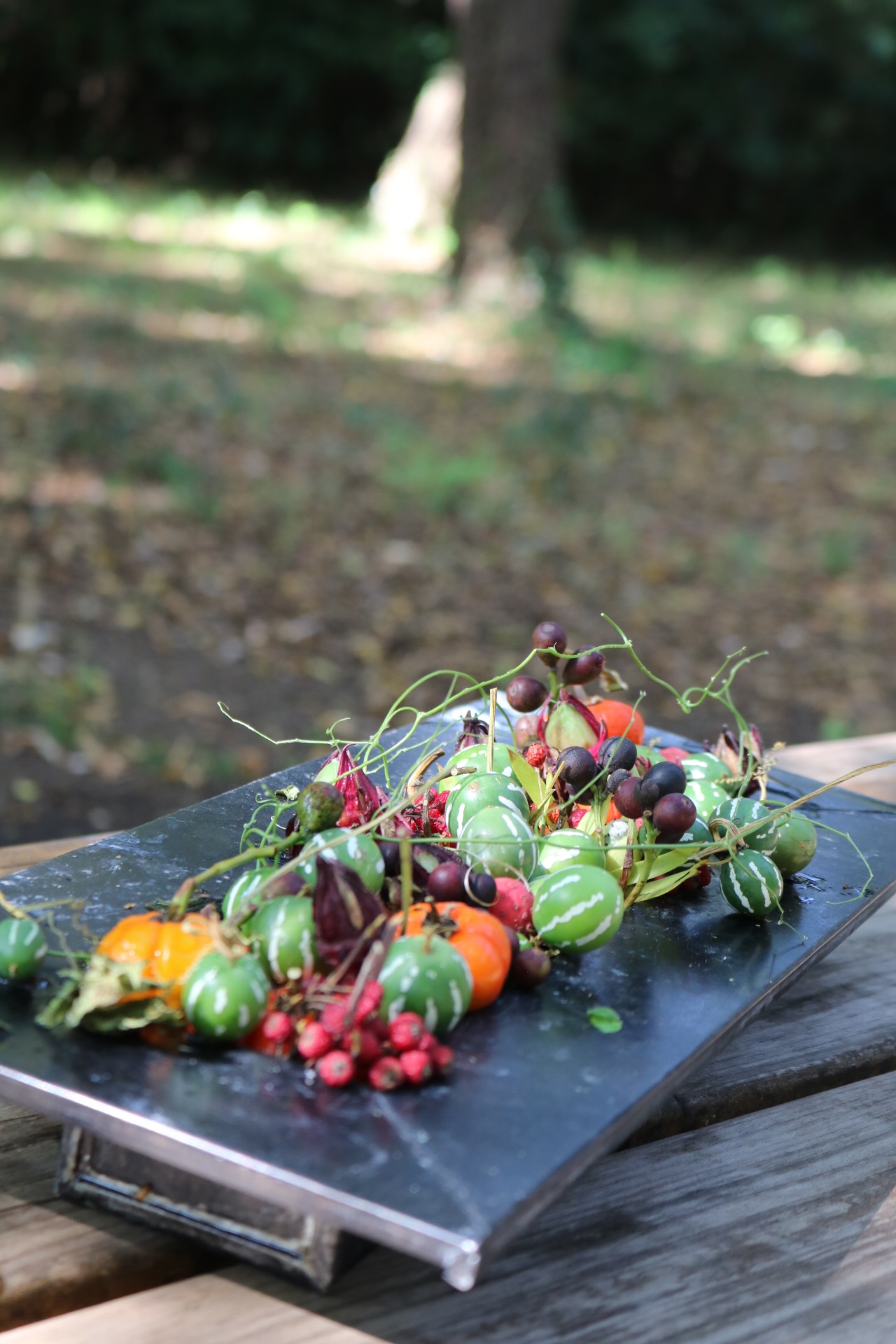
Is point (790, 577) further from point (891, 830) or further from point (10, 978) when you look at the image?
point (10, 978)

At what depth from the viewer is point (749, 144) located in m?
15.9

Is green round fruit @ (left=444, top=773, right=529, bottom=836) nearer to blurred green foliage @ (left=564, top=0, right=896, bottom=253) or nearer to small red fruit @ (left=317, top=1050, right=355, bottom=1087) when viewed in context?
small red fruit @ (left=317, top=1050, right=355, bottom=1087)

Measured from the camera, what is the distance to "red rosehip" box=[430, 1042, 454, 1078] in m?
0.97

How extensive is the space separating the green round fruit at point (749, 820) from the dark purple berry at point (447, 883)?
30 cm

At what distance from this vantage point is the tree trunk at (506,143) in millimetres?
8133

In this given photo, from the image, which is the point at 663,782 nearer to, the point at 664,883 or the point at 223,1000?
the point at 664,883

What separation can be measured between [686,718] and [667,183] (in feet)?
46.3

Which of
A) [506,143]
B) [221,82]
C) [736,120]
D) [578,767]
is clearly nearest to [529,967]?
[578,767]

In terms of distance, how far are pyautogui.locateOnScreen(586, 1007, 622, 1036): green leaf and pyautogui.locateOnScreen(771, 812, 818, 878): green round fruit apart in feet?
1.11

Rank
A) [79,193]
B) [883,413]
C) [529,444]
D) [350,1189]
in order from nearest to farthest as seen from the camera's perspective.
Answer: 1. [350,1189]
2. [529,444]
3. [883,413]
4. [79,193]

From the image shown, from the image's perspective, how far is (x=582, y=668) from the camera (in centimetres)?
148

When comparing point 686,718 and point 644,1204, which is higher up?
point 644,1204

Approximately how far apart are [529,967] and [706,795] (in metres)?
0.41

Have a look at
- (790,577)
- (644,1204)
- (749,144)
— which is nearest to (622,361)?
(790,577)
